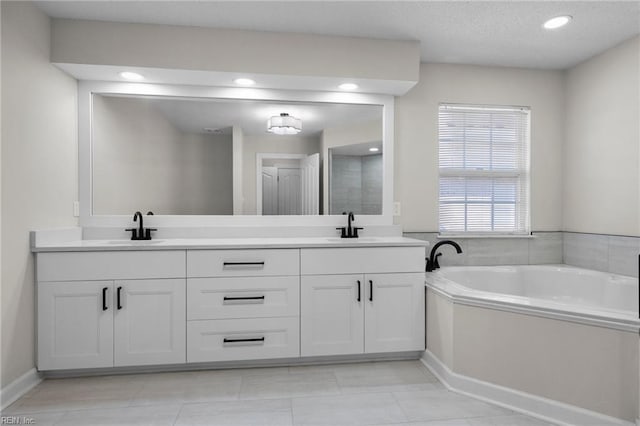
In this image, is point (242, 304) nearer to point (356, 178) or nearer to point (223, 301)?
point (223, 301)

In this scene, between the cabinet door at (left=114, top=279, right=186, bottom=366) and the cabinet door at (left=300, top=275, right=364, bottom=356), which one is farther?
the cabinet door at (left=300, top=275, right=364, bottom=356)

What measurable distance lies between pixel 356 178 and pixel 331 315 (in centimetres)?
114

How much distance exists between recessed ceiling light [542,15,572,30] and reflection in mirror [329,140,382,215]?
1.37 m

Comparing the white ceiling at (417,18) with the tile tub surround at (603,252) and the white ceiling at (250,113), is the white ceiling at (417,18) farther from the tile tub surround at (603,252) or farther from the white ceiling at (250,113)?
the tile tub surround at (603,252)

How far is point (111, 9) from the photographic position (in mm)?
2113

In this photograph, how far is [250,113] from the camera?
2.74 metres

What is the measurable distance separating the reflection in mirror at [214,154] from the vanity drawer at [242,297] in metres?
0.68

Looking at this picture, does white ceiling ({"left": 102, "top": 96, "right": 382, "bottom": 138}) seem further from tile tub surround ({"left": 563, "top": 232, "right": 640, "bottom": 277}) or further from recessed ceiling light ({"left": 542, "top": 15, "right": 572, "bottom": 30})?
tile tub surround ({"left": 563, "top": 232, "right": 640, "bottom": 277})

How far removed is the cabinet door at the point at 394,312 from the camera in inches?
92.1

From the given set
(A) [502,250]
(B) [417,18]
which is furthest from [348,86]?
(A) [502,250]

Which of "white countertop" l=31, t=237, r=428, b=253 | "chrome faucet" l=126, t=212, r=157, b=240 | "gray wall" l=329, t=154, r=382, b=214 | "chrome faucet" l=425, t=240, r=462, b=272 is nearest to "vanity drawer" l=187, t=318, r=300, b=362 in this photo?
"white countertop" l=31, t=237, r=428, b=253

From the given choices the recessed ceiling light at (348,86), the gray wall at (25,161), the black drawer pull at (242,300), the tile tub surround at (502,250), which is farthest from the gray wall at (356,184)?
the gray wall at (25,161)

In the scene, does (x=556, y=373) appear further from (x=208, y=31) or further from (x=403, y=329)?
(x=208, y=31)

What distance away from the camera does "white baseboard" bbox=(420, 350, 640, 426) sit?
164cm
